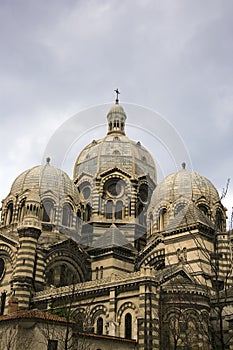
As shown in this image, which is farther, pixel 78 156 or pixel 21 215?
pixel 78 156

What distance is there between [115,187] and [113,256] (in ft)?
Result: 36.2

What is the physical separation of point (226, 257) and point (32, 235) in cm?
1554

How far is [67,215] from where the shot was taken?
156 feet

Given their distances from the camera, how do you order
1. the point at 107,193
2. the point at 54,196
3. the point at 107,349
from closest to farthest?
the point at 107,349, the point at 54,196, the point at 107,193

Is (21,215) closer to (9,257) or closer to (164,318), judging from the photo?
(9,257)

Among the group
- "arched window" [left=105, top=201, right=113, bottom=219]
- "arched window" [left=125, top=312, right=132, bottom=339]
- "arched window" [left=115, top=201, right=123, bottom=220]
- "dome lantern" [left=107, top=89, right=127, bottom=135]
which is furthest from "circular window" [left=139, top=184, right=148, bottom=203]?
"arched window" [left=125, top=312, right=132, bottom=339]

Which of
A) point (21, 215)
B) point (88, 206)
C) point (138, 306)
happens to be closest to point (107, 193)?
point (88, 206)

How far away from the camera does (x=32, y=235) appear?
128 feet

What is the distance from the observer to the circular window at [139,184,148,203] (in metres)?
52.3

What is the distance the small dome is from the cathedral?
0.13 meters

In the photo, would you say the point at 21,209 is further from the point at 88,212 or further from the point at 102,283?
the point at 102,283

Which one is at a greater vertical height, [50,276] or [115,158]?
[115,158]

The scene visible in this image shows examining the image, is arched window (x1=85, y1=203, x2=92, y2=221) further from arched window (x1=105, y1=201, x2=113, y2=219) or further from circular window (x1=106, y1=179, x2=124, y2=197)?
circular window (x1=106, y1=179, x2=124, y2=197)

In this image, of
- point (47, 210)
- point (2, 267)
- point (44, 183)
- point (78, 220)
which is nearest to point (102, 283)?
point (2, 267)
